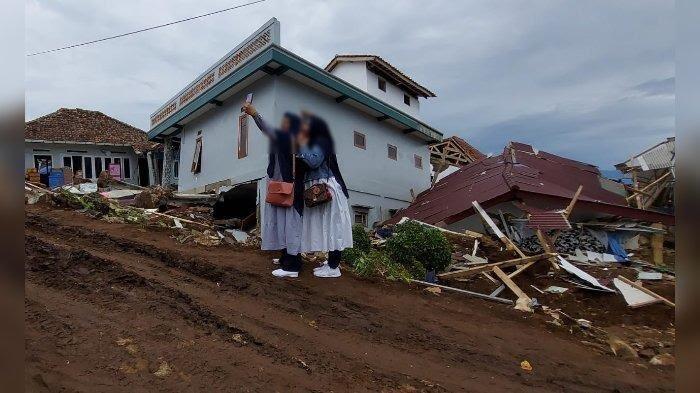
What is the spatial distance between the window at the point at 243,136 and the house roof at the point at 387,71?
7.27 metres

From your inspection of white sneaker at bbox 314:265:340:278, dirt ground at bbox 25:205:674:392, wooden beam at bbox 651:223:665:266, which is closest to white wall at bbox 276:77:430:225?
white sneaker at bbox 314:265:340:278

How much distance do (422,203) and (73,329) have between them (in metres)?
11.7

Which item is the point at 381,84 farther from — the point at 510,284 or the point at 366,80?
the point at 510,284

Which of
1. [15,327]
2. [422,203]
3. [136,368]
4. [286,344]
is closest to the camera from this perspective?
[15,327]

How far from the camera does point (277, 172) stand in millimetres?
4980

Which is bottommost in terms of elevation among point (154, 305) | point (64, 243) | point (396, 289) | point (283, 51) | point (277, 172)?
point (396, 289)

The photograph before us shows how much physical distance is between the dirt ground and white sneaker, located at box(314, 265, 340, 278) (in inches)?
4.8

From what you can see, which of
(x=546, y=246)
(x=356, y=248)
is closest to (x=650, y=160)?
(x=546, y=246)

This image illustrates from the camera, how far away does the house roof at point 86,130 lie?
64.8ft

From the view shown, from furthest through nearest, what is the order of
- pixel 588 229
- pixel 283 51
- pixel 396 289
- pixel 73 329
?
pixel 588 229
pixel 283 51
pixel 396 289
pixel 73 329

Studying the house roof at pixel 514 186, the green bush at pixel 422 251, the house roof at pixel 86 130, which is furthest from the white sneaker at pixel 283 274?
the house roof at pixel 86 130

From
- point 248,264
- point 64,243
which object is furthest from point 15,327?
point 64,243

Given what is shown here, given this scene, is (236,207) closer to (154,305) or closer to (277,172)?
(277,172)

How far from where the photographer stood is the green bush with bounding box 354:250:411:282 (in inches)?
227
